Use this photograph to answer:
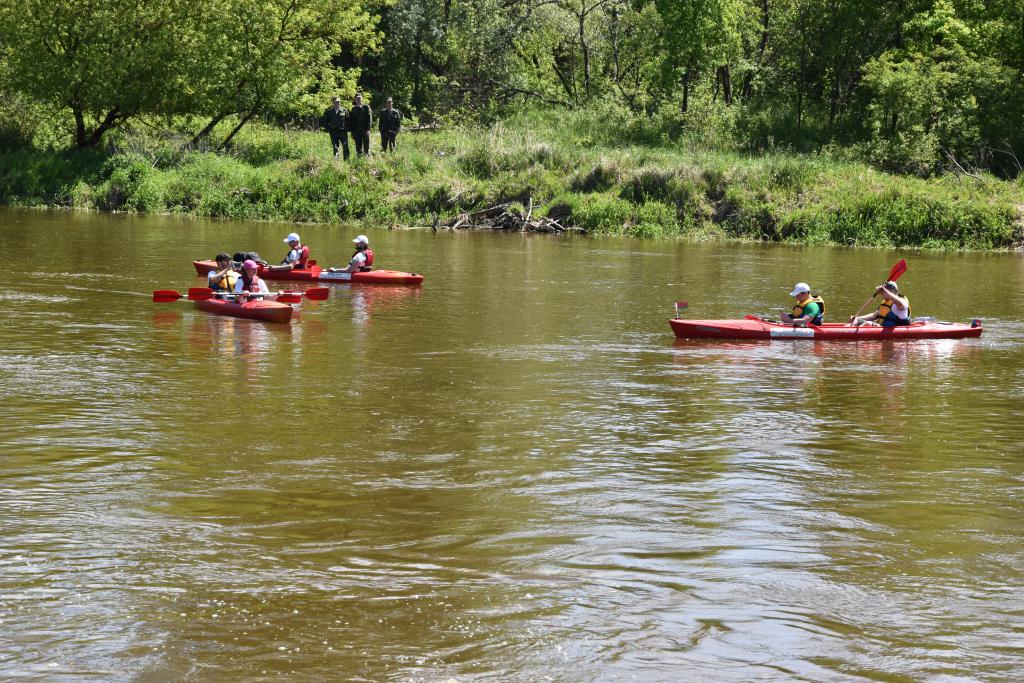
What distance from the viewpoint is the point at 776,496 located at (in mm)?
9539

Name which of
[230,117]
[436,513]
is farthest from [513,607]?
[230,117]

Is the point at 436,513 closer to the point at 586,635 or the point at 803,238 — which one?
the point at 586,635

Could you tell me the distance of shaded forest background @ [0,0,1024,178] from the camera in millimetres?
36906

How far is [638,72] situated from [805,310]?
3062 centimetres

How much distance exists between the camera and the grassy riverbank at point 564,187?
34094mm

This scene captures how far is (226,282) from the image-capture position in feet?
61.4

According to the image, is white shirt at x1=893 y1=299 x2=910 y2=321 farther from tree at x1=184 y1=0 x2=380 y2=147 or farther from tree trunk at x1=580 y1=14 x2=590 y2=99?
tree trunk at x1=580 y1=14 x2=590 y2=99

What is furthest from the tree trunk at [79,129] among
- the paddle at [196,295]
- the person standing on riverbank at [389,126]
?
the paddle at [196,295]

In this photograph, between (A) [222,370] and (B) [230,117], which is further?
(B) [230,117]

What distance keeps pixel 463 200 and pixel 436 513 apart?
2883 cm

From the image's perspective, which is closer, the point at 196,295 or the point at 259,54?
the point at 196,295

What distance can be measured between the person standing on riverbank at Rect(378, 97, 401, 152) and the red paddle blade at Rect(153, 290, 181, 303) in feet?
70.1

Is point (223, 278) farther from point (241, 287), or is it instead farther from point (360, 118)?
point (360, 118)

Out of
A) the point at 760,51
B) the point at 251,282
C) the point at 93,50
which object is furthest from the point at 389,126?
the point at 251,282
